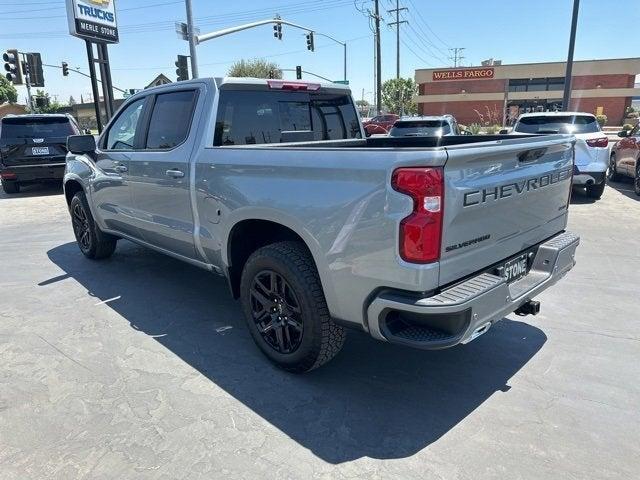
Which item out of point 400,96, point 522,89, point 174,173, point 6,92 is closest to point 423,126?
point 174,173

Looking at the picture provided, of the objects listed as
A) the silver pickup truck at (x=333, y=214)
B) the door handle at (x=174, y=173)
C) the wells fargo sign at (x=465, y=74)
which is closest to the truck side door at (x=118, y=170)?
the silver pickup truck at (x=333, y=214)

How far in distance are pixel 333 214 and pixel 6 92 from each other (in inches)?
3278

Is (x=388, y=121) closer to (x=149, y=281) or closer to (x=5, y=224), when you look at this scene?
(x=5, y=224)

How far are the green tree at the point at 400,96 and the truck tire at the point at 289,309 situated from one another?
6076 cm

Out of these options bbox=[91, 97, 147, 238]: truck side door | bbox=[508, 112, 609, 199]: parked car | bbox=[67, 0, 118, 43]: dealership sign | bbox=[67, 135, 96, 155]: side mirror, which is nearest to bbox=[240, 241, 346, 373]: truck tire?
bbox=[91, 97, 147, 238]: truck side door

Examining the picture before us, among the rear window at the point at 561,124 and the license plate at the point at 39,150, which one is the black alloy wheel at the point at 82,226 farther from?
the rear window at the point at 561,124

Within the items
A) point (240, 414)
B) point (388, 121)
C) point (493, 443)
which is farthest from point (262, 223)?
point (388, 121)

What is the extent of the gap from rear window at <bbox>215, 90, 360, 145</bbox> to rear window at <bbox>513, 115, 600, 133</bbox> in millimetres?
6424

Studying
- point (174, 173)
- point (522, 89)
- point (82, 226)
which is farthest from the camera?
point (522, 89)

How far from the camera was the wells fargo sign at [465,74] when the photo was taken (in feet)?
166

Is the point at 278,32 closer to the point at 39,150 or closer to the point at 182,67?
the point at 182,67

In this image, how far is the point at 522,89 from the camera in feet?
166

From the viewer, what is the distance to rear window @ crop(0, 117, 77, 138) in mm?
11695

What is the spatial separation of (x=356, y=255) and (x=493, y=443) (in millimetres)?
1233
